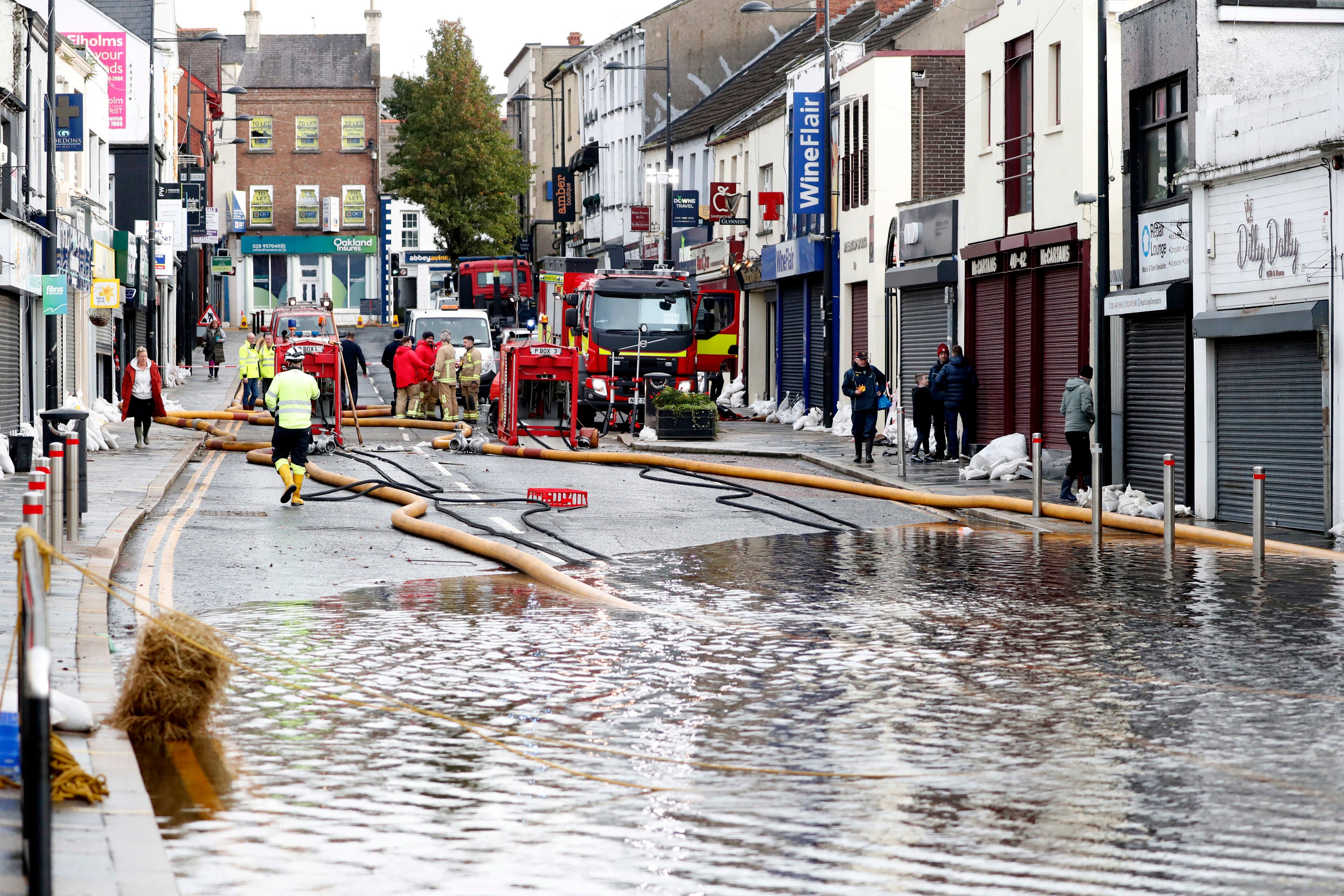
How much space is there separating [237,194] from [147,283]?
3899cm

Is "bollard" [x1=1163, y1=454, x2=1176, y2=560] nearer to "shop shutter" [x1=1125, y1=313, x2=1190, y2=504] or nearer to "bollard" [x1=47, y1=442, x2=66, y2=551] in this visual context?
"shop shutter" [x1=1125, y1=313, x2=1190, y2=504]

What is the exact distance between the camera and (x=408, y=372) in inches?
1391

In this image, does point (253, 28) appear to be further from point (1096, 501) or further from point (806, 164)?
point (1096, 501)

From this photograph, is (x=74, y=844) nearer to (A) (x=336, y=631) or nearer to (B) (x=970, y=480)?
(A) (x=336, y=631)

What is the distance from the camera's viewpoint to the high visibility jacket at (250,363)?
36.8 meters

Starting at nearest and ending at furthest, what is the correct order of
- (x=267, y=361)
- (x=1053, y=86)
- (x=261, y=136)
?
1. (x=1053, y=86)
2. (x=267, y=361)
3. (x=261, y=136)

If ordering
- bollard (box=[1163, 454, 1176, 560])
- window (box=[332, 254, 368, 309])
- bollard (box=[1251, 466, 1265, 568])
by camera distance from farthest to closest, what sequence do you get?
window (box=[332, 254, 368, 309]), bollard (box=[1163, 454, 1176, 560]), bollard (box=[1251, 466, 1265, 568])

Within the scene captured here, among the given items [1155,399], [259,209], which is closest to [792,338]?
[1155,399]

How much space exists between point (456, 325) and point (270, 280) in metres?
43.4

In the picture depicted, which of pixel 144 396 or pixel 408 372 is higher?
pixel 408 372

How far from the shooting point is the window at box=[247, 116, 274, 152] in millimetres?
85750

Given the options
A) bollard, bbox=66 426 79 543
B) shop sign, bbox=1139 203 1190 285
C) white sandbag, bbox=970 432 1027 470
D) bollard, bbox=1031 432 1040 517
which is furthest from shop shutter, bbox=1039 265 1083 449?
bollard, bbox=66 426 79 543

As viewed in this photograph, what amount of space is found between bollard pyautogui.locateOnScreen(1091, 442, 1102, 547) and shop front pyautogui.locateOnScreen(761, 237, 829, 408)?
63.8ft

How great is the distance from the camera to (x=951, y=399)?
2836cm
